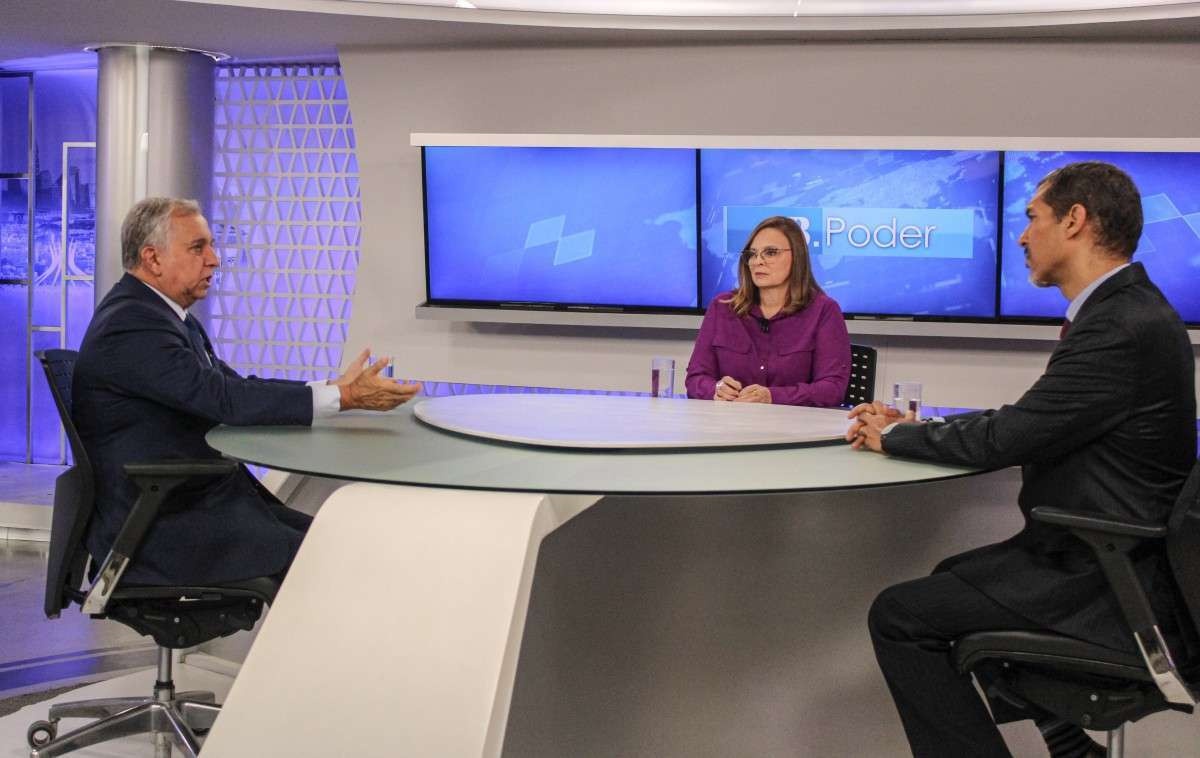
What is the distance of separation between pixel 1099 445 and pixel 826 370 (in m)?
1.62

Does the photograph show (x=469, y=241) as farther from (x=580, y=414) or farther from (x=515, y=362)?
(x=580, y=414)

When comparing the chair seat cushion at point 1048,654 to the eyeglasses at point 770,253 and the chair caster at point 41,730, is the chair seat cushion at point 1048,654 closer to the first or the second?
the eyeglasses at point 770,253

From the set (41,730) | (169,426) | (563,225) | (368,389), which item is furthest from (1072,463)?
(563,225)

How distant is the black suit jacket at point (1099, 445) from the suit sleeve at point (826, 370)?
4.88 feet

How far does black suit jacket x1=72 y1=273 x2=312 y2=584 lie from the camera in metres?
2.82

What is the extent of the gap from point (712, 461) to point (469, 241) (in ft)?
12.3

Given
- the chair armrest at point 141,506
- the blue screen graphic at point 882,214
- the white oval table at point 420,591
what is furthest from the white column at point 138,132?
the white oval table at point 420,591

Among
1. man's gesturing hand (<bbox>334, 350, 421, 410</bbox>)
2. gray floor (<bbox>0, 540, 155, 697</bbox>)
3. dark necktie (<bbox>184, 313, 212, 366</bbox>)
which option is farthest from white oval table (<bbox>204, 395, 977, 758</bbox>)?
gray floor (<bbox>0, 540, 155, 697</bbox>)

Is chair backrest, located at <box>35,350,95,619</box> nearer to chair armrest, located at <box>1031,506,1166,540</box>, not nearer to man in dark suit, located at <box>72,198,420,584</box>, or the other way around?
man in dark suit, located at <box>72,198,420,584</box>

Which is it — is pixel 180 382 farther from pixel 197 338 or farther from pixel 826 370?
pixel 826 370

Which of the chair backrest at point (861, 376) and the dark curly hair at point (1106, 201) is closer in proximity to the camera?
the dark curly hair at point (1106, 201)

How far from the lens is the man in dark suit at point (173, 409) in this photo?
2.83m

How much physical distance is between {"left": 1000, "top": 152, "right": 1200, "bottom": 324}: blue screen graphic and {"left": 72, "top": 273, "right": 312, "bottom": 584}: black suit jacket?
11.9 feet

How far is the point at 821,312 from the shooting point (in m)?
4.05
